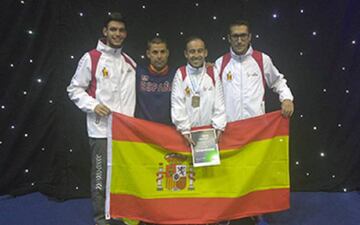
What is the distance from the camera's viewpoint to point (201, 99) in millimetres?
2543

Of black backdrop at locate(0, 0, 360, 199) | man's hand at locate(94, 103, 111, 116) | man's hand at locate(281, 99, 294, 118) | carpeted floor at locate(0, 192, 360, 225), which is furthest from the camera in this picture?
black backdrop at locate(0, 0, 360, 199)

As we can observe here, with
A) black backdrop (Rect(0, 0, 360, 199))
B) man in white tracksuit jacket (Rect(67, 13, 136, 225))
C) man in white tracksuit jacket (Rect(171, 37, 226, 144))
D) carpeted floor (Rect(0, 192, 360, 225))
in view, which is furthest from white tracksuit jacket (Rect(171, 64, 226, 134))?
carpeted floor (Rect(0, 192, 360, 225))

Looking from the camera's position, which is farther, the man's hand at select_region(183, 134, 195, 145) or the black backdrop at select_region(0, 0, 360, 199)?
the black backdrop at select_region(0, 0, 360, 199)

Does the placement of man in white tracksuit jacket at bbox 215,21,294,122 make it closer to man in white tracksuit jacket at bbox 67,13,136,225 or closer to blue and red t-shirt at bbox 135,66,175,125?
blue and red t-shirt at bbox 135,66,175,125

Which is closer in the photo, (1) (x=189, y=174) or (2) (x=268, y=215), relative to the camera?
(1) (x=189, y=174)

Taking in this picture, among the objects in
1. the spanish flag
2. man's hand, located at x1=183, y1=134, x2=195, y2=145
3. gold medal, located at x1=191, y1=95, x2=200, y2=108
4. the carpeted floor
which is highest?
gold medal, located at x1=191, y1=95, x2=200, y2=108

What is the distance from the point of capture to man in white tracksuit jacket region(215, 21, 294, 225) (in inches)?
103

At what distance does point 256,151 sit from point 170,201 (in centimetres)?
72

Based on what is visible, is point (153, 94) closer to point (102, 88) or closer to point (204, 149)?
point (102, 88)

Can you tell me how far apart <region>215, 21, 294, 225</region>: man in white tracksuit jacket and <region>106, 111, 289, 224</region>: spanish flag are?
0.11 metres

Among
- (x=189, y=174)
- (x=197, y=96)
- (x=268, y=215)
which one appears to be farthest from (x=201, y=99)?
(x=268, y=215)

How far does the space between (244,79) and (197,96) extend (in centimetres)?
39

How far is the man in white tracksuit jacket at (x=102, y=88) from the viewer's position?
2.52 m

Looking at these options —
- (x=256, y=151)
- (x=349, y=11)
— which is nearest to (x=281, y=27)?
(x=349, y=11)
